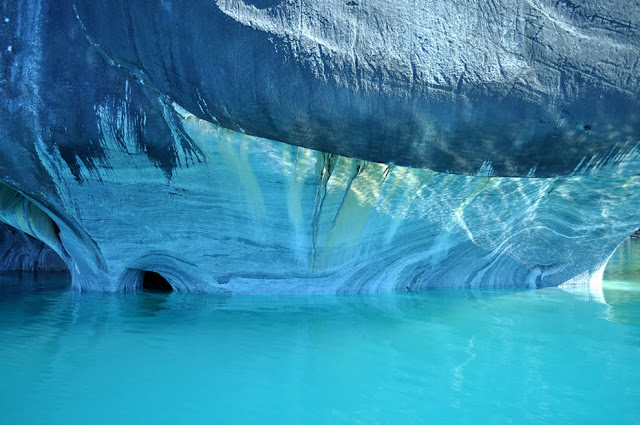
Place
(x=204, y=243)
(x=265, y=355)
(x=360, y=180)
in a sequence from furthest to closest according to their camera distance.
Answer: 1. (x=204, y=243)
2. (x=360, y=180)
3. (x=265, y=355)

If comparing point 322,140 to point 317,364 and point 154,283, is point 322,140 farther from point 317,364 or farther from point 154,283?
point 154,283

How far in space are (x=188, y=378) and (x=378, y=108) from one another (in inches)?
71.4

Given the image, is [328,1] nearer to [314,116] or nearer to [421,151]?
[314,116]

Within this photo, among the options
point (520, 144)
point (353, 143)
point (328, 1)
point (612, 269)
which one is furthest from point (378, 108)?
point (612, 269)

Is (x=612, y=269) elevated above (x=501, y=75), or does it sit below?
below

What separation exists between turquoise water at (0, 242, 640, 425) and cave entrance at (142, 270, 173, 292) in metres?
1.20

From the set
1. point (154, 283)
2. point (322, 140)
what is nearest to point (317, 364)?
point (322, 140)

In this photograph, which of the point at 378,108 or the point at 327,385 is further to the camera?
the point at 378,108

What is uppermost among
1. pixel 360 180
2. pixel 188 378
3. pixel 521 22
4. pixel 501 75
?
pixel 521 22

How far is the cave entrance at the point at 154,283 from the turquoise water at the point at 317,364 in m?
1.20

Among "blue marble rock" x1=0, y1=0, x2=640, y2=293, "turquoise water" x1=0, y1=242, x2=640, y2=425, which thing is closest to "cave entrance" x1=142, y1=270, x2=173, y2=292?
"blue marble rock" x1=0, y1=0, x2=640, y2=293

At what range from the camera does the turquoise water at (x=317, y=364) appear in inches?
65.6

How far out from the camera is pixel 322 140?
2.91m

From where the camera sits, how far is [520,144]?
274 centimetres
